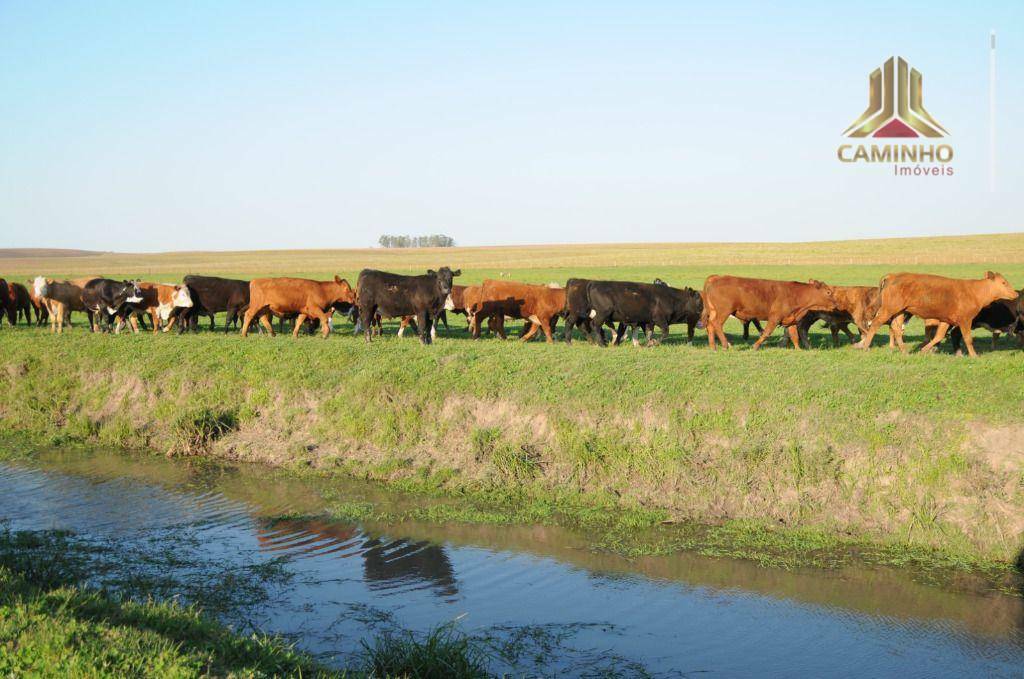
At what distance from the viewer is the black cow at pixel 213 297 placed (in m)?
24.5

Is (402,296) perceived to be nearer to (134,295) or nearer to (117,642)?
(134,295)

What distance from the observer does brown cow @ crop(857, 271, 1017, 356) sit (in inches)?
685

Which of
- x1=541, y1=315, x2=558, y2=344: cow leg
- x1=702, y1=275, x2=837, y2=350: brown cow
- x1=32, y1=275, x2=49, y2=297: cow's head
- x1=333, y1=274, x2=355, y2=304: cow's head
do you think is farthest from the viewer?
x1=32, y1=275, x2=49, y2=297: cow's head

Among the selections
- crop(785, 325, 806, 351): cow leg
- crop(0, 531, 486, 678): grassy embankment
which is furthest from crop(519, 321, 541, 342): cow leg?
crop(0, 531, 486, 678): grassy embankment

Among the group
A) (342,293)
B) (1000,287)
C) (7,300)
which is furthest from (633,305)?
(7,300)

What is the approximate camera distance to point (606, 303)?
20.5 meters

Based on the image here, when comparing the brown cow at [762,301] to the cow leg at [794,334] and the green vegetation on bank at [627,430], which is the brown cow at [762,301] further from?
the green vegetation on bank at [627,430]

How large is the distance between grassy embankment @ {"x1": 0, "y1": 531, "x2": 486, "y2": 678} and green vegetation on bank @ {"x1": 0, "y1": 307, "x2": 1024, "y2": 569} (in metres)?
4.19

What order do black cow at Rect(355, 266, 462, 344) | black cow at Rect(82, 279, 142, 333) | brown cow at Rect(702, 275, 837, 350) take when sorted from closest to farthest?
1. brown cow at Rect(702, 275, 837, 350)
2. black cow at Rect(355, 266, 462, 344)
3. black cow at Rect(82, 279, 142, 333)

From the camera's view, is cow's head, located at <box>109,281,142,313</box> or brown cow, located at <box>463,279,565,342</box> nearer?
brown cow, located at <box>463,279,565,342</box>

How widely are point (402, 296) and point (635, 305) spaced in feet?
18.1

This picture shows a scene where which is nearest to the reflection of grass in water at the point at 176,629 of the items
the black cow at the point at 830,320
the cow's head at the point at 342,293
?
the cow's head at the point at 342,293

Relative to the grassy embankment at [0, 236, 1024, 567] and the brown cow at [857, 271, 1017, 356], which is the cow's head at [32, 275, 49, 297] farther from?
the brown cow at [857, 271, 1017, 356]

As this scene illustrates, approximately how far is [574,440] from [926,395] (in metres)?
4.88
